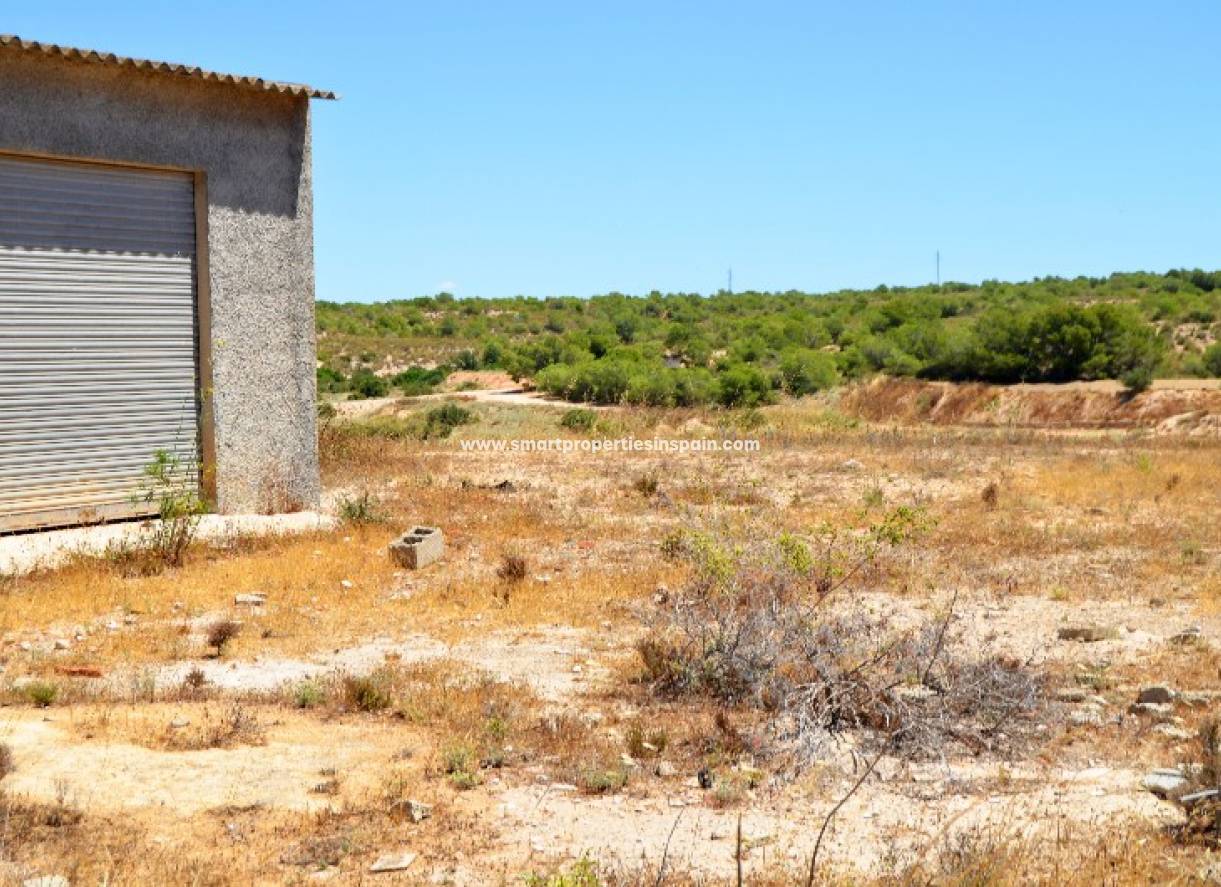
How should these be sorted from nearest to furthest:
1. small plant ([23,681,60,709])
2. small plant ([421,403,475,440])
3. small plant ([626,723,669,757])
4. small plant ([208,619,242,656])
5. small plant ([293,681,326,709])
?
small plant ([626,723,669,757])
small plant ([23,681,60,709])
small plant ([293,681,326,709])
small plant ([208,619,242,656])
small plant ([421,403,475,440])

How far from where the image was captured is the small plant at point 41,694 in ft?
23.3

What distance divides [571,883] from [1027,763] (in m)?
3.07

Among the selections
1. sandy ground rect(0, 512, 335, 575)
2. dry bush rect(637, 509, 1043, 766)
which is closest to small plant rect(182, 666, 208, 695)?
dry bush rect(637, 509, 1043, 766)

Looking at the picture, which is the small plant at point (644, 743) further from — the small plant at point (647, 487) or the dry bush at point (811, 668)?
the small plant at point (647, 487)

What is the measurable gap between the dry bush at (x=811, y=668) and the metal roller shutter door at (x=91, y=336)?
675 centimetres

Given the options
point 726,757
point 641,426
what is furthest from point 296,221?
point 641,426

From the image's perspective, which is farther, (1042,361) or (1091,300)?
(1091,300)

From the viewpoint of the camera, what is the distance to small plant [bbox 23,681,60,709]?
23.3 ft

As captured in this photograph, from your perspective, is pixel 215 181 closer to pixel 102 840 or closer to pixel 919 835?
pixel 102 840

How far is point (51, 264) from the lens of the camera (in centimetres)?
1201

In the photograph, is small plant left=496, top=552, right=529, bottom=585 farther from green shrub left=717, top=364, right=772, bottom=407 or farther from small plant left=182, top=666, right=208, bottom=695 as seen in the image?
green shrub left=717, top=364, right=772, bottom=407

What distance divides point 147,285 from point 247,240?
1131 millimetres

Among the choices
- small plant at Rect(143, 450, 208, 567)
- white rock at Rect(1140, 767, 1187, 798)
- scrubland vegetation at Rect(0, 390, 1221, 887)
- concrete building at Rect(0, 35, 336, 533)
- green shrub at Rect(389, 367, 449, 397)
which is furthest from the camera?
green shrub at Rect(389, 367, 449, 397)

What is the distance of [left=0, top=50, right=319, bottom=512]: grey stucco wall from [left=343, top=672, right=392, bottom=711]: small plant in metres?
6.43
